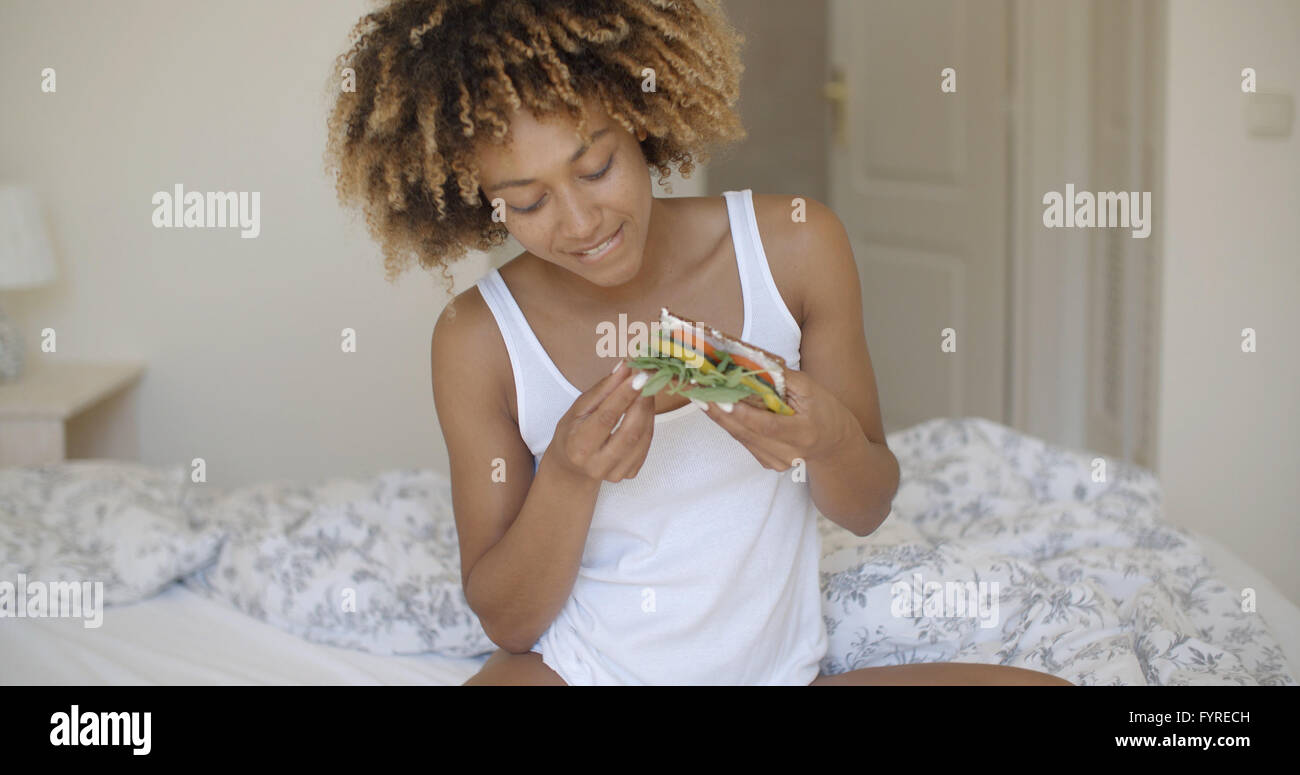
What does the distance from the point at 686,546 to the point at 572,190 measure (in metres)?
0.43

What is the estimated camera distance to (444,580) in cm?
194

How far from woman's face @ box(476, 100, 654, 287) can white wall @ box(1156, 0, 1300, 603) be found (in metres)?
1.67

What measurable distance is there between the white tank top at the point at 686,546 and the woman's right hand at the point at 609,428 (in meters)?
0.17

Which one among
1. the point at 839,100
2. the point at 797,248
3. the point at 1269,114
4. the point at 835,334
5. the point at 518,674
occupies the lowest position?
the point at 518,674

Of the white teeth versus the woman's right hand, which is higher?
the white teeth

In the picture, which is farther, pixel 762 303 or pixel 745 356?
pixel 762 303

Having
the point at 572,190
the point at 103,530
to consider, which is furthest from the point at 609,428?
the point at 103,530

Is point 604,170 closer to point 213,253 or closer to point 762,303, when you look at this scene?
point 762,303

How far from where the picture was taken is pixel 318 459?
11.1ft

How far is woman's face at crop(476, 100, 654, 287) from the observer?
1257mm

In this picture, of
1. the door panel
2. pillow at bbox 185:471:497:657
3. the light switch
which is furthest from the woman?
the door panel

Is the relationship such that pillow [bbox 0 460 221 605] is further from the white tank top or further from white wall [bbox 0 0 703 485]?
white wall [bbox 0 0 703 485]
